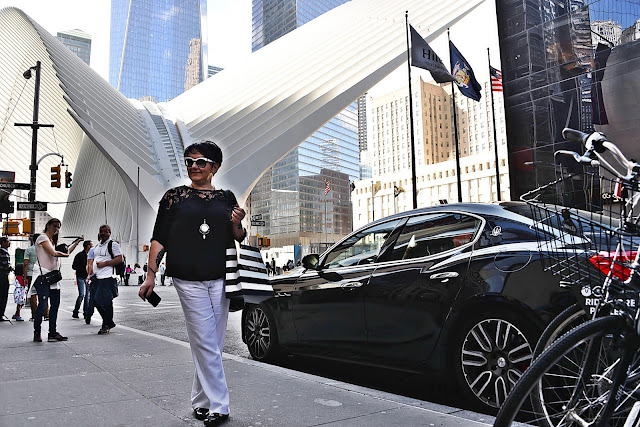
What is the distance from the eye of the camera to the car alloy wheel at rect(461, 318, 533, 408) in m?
3.86

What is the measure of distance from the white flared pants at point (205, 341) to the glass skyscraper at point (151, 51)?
19366 centimetres

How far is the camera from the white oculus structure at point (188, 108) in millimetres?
43875

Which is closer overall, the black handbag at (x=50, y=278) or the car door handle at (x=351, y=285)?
the car door handle at (x=351, y=285)

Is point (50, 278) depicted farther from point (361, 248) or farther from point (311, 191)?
point (311, 191)

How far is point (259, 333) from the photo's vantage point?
20.8 ft

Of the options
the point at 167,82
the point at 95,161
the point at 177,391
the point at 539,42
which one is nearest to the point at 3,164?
the point at 95,161

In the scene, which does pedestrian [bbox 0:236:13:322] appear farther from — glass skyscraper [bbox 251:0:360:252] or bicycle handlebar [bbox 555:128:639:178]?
glass skyscraper [bbox 251:0:360:252]

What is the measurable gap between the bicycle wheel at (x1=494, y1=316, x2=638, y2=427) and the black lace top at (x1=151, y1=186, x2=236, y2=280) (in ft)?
7.50

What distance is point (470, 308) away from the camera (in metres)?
4.14

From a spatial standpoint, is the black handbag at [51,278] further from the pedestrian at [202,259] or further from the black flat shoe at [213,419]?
the black flat shoe at [213,419]

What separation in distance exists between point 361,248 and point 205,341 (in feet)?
7.53

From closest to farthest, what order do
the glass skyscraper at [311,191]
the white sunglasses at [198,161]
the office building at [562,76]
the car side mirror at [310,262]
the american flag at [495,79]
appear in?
the white sunglasses at [198,161] < the car side mirror at [310,262] < the office building at [562,76] < the american flag at [495,79] < the glass skyscraper at [311,191]

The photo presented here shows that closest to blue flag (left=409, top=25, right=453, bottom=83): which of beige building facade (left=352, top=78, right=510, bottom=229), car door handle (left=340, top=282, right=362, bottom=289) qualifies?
car door handle (left=340, top=282, right=362, bottom=289)

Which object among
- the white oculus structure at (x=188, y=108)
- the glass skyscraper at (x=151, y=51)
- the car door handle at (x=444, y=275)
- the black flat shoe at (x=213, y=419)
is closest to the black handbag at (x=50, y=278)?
the black flat shoe at (x=213, y=419)
